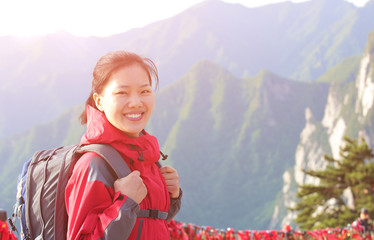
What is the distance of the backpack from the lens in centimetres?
247

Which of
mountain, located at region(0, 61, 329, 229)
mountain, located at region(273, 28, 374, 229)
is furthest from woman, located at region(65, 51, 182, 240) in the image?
mountain, located at region(0, 61, 329, 229)

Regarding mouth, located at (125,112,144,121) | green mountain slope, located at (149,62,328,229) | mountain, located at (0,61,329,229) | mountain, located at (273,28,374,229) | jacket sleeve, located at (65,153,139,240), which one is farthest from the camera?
mountain, located at (0,61,329,229)

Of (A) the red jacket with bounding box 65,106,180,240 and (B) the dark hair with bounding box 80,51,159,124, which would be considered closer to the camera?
(A) the red jacket with bounding box 65,106,180,240

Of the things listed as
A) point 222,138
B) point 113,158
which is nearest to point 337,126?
point 222,138

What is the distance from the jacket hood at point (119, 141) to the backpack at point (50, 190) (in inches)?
1.7

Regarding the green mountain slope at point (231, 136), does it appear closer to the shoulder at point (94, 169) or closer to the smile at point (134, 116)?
the smile at point (134, 116)

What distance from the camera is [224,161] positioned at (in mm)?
170375

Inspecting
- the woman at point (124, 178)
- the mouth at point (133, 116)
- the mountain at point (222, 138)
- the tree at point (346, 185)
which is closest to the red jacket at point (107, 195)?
the woman at point (124, 178)

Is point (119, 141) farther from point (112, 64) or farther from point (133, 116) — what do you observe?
point (112, 64)

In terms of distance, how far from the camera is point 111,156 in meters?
2.49

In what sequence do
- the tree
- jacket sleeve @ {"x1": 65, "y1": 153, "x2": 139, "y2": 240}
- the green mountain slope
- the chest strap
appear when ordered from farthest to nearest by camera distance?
1. the green mountain slope
2. the tree
3. the chest strap
4. jacket sleeve @ {"x1": 65, "y1": 153, "x2": 139, "y2": 240}

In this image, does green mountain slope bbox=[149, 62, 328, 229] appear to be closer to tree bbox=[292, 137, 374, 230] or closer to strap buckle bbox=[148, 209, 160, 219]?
tree bbox=[292, 137, 374, 230]

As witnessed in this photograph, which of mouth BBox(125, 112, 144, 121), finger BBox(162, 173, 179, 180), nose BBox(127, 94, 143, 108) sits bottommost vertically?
finger BBox(162, 173, 179, 180)

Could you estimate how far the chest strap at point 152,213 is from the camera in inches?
101
